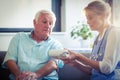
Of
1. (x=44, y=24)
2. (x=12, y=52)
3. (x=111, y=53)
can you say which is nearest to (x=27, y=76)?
(x=12, y=52)

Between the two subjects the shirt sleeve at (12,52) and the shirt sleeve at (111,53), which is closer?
the shirt sleeve at (111,53)

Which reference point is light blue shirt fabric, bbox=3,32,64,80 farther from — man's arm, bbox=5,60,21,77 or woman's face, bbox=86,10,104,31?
woman's face, bbox=86,10,104,31

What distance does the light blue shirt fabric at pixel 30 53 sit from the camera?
1829 mm

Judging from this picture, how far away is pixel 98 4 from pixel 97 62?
15.8 inches

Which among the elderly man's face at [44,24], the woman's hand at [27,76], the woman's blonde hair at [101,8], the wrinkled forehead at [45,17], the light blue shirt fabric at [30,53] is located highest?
the woman's blonde hair at [101,8]

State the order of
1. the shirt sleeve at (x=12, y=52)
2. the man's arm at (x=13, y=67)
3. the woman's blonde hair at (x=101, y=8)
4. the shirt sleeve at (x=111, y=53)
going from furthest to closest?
the shirt sleeve at (x=12, y=52)
the man's arm at (x=13, y=67)
the woman's blonde hair at (x=101, y=8)
the shirt sleeve at (x=111, y=53)

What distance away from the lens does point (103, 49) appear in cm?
151

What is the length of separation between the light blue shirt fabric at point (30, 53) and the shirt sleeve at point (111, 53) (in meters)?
0.51

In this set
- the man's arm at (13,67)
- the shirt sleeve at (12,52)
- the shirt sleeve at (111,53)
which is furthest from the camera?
the shirt sleeve at (12,52)

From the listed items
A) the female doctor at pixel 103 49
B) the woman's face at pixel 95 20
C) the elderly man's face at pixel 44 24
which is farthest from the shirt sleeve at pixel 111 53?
the elderly man's face at pixel 44 24

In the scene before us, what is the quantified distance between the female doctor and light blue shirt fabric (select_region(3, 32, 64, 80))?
1.13ft

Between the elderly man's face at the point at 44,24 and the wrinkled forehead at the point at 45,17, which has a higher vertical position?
the wrinkled forehead at the point at 45,17

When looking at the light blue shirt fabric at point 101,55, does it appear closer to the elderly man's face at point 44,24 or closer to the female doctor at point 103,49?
the female doctor at point 103,49

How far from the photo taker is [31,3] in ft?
8.78
